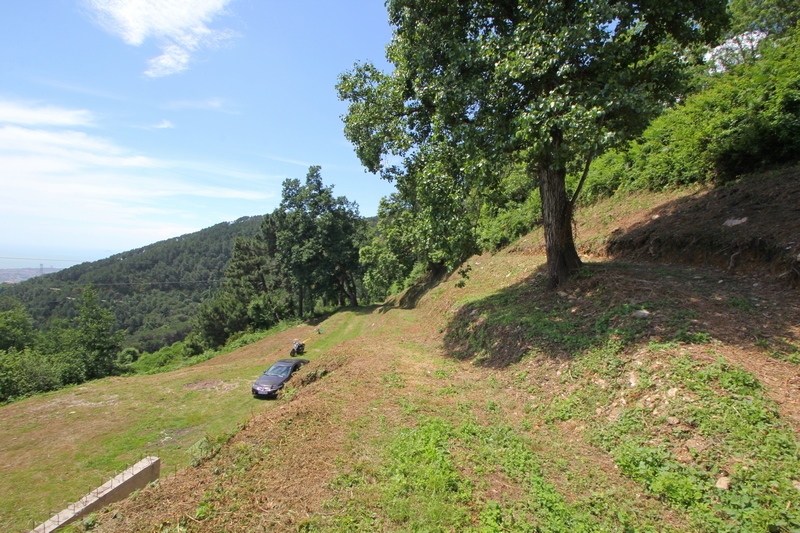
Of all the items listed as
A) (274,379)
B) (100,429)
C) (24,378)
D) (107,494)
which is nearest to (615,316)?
(107,494)

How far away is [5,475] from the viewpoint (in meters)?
9.87

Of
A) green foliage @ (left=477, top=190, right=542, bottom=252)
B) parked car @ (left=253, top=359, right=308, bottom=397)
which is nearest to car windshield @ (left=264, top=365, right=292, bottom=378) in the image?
parked car @ (left=253, top=359, right=308, bottom=397)

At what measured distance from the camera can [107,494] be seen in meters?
5.01

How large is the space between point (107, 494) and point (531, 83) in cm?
1077

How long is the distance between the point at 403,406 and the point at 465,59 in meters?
7.90

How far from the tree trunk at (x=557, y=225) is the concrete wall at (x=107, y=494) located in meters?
9.94

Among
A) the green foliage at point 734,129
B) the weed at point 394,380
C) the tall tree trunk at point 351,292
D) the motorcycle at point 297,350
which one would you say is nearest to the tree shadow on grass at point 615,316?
the weed at point 394,380

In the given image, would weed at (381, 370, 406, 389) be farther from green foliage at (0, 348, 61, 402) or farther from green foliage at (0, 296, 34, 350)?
green foliage at (0, 296, 34, 350)

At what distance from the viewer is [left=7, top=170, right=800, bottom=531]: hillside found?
3.84 meters

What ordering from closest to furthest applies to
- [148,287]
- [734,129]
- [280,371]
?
[734,129], [280,371], [148,287]

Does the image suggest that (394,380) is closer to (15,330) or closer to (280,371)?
(280,371)

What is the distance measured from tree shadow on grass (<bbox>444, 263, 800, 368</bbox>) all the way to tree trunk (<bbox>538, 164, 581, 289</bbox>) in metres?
0.49

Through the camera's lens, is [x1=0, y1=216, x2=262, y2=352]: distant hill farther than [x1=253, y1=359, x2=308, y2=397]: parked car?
Yes

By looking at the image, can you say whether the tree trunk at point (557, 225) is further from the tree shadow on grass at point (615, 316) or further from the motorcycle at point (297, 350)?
the motorcycle at point (297, 350)
